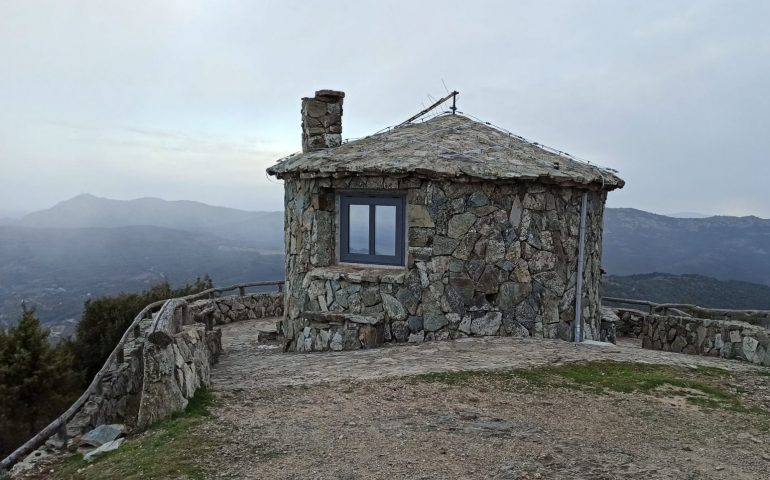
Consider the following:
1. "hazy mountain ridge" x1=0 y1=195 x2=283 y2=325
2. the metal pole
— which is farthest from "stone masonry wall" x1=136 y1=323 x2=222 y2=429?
"hazy mountain ridge" x1=0 y1=195 x2=283 y2=325

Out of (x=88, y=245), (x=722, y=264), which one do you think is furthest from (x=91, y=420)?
(x=88, y=245)

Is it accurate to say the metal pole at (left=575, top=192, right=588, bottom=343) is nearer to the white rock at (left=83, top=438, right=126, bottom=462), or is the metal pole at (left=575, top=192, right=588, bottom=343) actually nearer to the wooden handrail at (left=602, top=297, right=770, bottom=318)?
the wooden handrail at (left=602, top=297, right=770, bottom=318)

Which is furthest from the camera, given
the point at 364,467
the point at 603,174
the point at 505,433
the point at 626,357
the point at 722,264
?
the point at 722,264

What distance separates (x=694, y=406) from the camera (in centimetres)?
732

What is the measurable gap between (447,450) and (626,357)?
5.07 m

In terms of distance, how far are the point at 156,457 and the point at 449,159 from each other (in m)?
7.41

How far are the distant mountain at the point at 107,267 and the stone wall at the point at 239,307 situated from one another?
56.0m

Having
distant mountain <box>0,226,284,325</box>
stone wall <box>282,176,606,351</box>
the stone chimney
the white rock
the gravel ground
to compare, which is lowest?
distant mountain <box>0,226,284,325</box>

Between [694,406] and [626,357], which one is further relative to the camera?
[626,357]

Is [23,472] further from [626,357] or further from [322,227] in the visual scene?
[626,357]

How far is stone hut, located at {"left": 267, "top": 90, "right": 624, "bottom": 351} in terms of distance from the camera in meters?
11.3

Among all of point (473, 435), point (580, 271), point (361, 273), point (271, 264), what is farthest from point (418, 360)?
point (271, 264)

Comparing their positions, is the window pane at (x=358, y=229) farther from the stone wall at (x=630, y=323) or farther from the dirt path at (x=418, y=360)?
the stone wall at (x=630, y=323)

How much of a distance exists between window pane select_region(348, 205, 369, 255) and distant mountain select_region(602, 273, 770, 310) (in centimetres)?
4058
